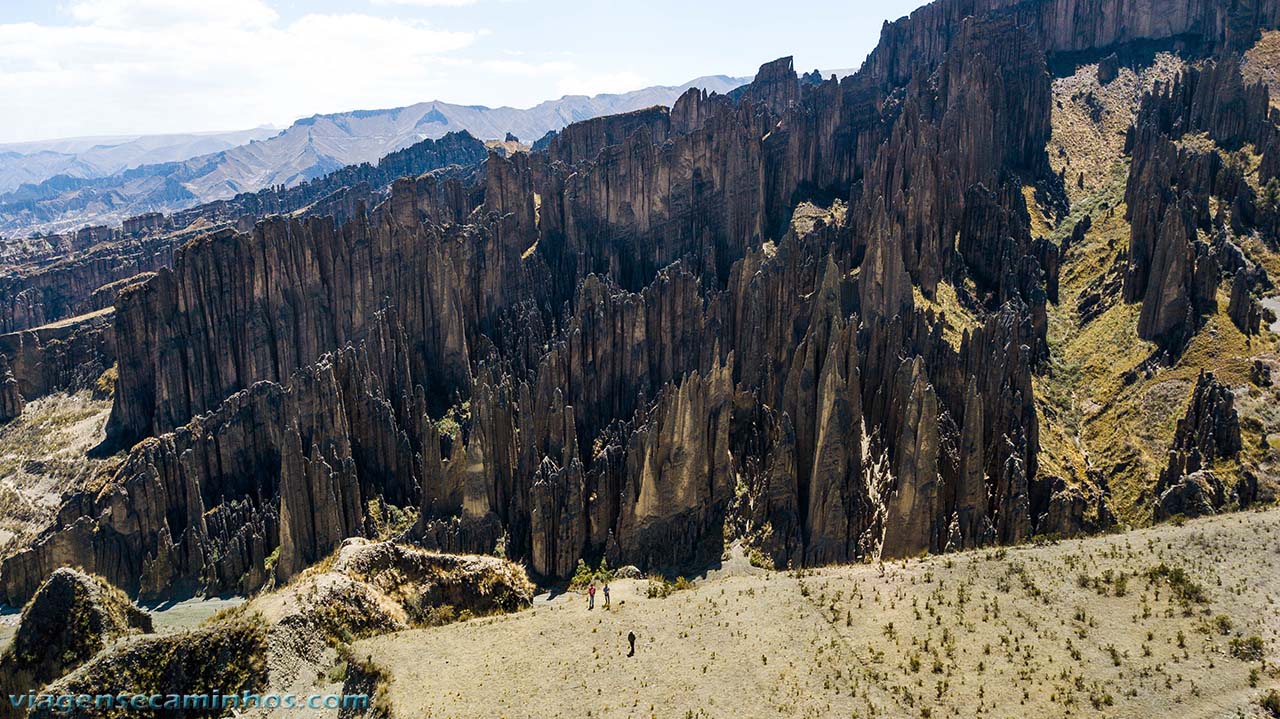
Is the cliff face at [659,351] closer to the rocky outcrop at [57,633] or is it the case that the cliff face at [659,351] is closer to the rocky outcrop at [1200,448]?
the rocky outcrop at [1200,448]

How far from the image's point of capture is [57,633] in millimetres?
31719

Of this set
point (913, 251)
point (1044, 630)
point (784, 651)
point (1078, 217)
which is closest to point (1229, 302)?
point (913, 251)

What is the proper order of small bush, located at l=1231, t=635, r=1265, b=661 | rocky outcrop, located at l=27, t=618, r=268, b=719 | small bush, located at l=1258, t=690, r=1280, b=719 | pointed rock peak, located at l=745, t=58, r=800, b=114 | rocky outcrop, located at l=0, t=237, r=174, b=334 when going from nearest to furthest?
1. small bush, located at l=1258, t=690, r=1280, b=719
2. rocky outcrop, located at l=27, t=618, r=268, b=719
3. small bush, located at l=1231, t=635, r=1265, b=661
4. pointed rock peak, located at l=745, t=58, r=800, b=114
5. rocky outcrop, located at l=0, t=237, r=174, b=334

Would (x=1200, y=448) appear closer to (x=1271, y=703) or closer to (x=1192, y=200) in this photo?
(x=1271, y=703)

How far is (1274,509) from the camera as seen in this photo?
40.9 m

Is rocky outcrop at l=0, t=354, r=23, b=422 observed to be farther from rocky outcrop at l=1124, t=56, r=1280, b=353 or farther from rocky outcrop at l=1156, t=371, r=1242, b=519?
rocky outcrop at l=1124, t=56, r=1280, b=353

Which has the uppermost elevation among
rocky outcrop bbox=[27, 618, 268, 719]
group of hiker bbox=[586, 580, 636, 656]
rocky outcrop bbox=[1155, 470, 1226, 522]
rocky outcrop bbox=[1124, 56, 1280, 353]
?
rocky outcrop bbox=[1124, 56, 1280, 353]

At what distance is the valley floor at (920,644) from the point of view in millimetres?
29703

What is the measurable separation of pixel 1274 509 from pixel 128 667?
4875 cm

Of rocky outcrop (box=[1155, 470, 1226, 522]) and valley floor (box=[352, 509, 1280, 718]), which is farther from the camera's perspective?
rocky outcrop (box=[1155, 470, 1226, 522])

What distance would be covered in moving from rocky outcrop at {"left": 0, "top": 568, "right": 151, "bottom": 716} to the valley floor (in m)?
9.73

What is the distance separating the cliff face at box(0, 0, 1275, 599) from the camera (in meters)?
61.6

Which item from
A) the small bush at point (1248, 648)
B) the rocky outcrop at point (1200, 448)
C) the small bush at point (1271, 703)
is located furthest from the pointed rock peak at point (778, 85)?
the small bush at point (1271, 703)

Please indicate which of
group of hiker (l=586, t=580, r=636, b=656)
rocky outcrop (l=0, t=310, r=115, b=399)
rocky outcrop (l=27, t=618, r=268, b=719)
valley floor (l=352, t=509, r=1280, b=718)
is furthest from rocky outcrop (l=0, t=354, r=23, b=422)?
group of hiker (l=586, t=580, r=636, b=656)
